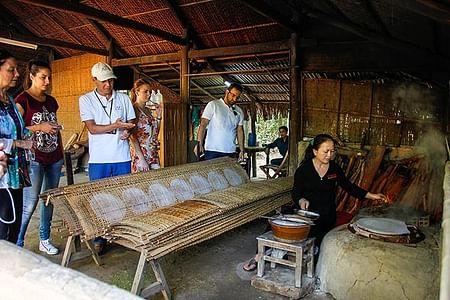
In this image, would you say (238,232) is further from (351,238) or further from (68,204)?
(68,204)

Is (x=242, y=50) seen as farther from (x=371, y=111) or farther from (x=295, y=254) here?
(x=295, y=254)

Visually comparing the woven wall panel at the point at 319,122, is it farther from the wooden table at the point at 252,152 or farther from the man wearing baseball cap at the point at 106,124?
the man wearing baseball cap at the point at 106,124

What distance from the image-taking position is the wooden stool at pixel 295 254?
2568 millimetres

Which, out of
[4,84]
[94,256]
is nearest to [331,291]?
[94,256]

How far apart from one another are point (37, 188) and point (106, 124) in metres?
0.73

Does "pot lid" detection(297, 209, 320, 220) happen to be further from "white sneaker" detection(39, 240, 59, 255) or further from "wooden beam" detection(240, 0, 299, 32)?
"wooden beam" detection(240, 0, 299, 32)

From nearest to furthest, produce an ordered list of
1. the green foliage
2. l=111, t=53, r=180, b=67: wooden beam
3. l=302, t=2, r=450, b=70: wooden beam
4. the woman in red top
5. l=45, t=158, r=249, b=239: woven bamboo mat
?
l=45, t=158, r=249, b=239: woven bamboo mat → the woman in red top → l=302, t=2, r=450, b=70: wooden beam → l=111, t=53, r=180, b=67: wooden beam → the green foliage

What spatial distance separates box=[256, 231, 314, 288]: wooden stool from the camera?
257 centimetres

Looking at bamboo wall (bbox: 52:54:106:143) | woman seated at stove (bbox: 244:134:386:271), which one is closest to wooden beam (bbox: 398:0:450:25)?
woman seated at stove (bbox: 244:134:386:271)

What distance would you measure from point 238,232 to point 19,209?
232 centimetres

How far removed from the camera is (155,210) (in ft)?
9.20

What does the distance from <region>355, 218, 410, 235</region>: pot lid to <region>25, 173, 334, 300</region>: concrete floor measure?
0.57 m

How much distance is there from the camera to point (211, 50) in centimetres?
620

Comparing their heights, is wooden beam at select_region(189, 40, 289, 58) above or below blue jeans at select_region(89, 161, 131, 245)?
above
